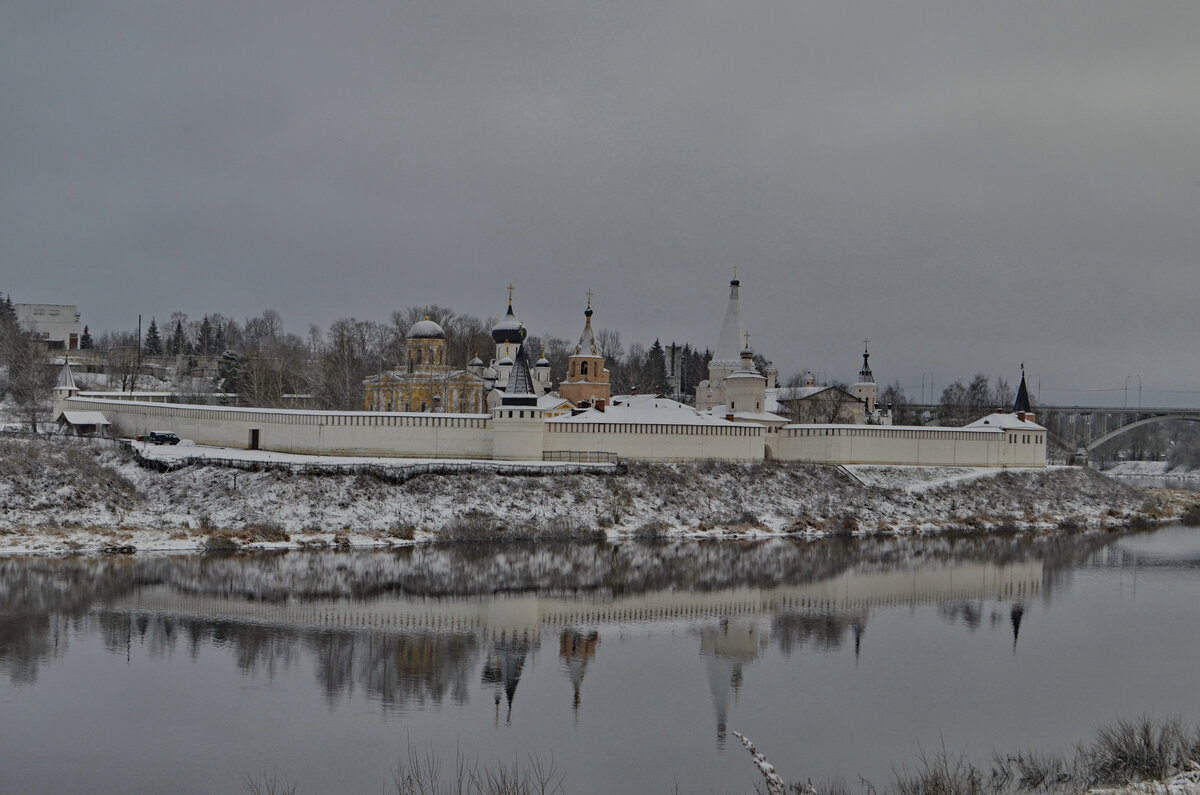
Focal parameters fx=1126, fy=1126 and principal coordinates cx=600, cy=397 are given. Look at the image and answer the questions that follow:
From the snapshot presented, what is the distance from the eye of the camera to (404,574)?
23.9m

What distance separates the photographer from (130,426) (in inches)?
1465

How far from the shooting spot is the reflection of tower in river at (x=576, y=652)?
53.4 ft


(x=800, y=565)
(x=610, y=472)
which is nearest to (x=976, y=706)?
(x=800, y=565)

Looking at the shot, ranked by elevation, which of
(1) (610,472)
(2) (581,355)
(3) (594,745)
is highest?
(2) (581,355)

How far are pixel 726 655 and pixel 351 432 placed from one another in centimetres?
1828

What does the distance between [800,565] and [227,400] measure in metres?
30.8

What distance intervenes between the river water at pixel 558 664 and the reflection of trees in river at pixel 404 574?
109mm

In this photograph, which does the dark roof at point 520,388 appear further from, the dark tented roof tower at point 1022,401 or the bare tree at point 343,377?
the dark tented roof tower at point 1022,401

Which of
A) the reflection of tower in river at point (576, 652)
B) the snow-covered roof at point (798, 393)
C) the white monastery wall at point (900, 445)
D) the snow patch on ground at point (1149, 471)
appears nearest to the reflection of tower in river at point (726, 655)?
the reflection of tower in river at point (576, 652)

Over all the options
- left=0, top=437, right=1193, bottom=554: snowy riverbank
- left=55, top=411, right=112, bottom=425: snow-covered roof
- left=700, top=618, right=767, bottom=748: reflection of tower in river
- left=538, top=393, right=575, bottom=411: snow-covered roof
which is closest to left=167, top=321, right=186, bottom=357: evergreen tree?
left=55, top=411, right=112, bottom=425: snow-covered roof

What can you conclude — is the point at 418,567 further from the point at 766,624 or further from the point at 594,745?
the point at 594,745

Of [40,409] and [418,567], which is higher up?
[40,409]

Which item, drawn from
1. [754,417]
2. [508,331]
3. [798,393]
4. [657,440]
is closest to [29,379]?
[508,331]

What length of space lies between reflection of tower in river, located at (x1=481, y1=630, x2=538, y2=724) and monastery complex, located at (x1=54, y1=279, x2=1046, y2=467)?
15157mm
